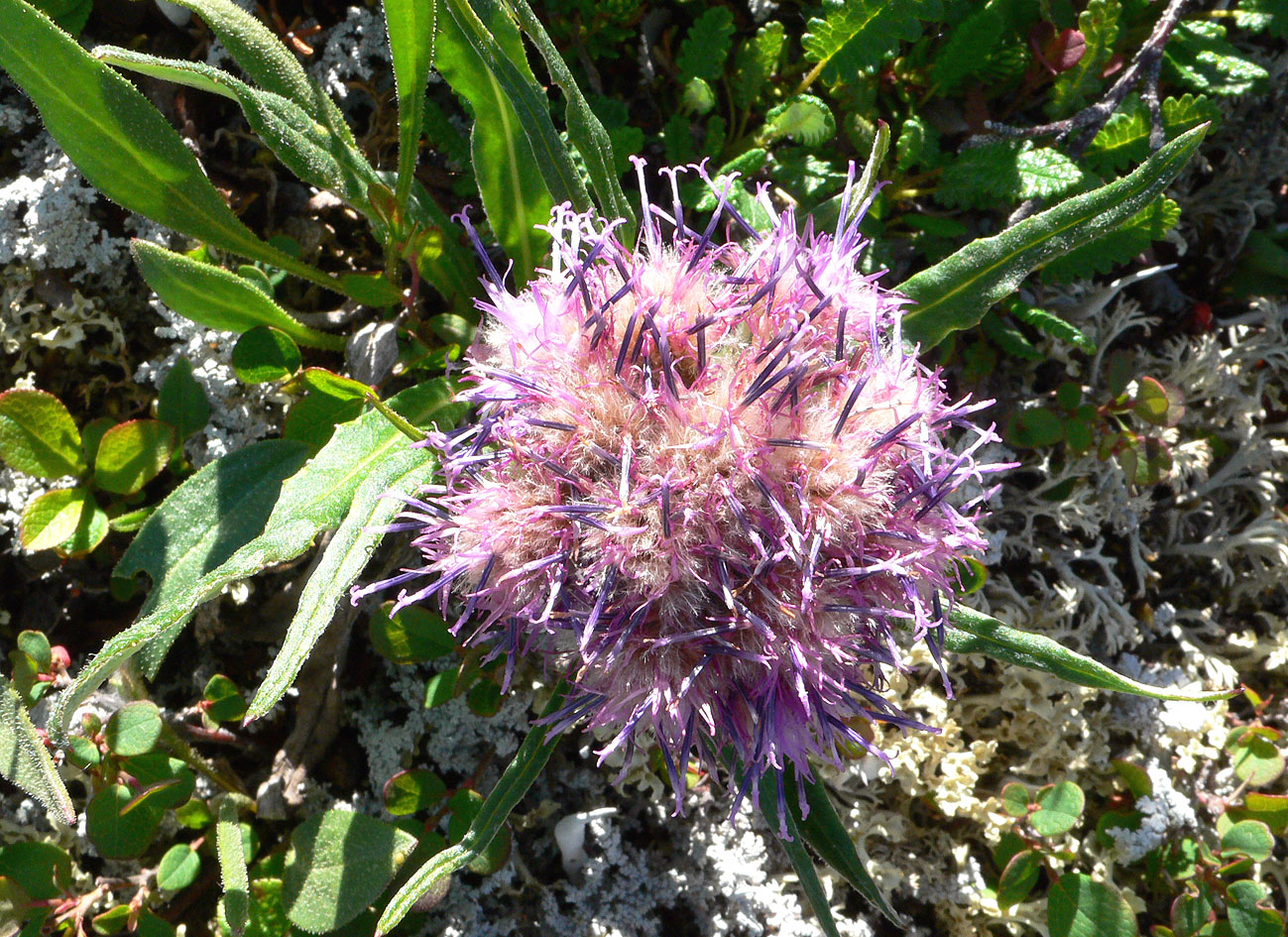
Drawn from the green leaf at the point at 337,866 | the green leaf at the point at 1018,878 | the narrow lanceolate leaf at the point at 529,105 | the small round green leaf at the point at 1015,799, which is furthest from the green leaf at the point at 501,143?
the green leaf at the point at 1018,878

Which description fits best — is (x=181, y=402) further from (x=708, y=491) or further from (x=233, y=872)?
(x=708, y=491)

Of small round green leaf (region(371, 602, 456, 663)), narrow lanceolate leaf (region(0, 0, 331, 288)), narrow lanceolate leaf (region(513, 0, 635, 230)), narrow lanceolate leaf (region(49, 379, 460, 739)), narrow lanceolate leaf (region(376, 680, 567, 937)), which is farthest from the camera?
small round green leaf (region(371, 602, 456, 663))

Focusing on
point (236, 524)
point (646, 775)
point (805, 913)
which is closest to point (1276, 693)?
point (805, 913)

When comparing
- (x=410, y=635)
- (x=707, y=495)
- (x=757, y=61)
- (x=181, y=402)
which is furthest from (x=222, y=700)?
(x=757, y=61)

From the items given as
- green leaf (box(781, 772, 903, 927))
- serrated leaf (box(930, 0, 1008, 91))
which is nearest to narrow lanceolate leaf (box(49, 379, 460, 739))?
green leaf (box(781, 772, 903, 927))

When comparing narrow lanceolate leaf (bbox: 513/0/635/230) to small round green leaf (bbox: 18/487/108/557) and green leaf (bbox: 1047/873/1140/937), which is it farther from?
green leaf (bbox: 1047/873/1140/937)

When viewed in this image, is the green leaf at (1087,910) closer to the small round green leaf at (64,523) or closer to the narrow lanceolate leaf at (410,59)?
the narrow lanceolate leaf at (410,59)

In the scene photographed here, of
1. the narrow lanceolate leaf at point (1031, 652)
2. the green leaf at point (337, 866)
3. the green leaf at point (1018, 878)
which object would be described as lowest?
the green leaf at point (1018, 878)
